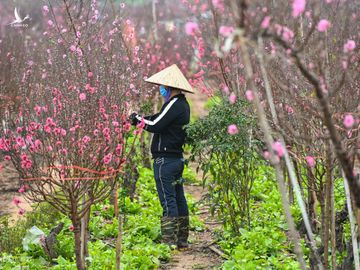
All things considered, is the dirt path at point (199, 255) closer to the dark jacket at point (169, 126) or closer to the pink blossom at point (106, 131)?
the dark jacket at point (169, 126)

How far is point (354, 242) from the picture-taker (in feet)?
15.1

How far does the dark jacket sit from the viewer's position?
249 inches

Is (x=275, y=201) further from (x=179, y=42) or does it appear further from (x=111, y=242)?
(x=179, y=42)

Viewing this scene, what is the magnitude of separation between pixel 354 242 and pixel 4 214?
5988 millimetres

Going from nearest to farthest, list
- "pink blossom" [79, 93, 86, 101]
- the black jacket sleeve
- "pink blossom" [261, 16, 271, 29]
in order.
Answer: "pink blossom" [261, 16, 271, 29], "pink blossom" [79, 93, 86, 101], the black jacket sleeve

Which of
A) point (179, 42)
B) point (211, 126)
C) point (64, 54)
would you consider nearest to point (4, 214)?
point (64, 54)

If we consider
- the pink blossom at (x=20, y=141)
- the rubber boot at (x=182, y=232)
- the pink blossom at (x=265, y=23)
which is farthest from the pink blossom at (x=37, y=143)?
the pink blossom at (x=265, y=23)

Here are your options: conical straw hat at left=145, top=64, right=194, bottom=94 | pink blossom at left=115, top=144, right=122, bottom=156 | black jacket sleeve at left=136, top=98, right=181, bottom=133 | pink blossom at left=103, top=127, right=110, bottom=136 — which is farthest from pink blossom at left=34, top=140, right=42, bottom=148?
conical straw hat at left=145, top=64, right=194, bottom=94

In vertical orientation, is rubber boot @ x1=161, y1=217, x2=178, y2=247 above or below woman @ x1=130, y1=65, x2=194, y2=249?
below

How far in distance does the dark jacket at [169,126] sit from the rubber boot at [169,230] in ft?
2.30

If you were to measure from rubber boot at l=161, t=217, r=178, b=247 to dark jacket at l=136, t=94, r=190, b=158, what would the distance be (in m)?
0.70

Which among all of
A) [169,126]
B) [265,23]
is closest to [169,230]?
[169,126]

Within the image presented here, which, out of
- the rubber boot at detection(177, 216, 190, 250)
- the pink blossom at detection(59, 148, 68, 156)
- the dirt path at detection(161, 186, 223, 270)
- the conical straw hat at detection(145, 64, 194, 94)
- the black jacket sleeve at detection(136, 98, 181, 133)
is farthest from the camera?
the rubber boot at detection(177, 216, 190, 250)

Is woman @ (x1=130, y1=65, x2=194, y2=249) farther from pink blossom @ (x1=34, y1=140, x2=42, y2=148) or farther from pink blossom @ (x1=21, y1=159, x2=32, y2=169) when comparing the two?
pink blossom @ (x1=21, y1=159, x2=32, y2=169)
